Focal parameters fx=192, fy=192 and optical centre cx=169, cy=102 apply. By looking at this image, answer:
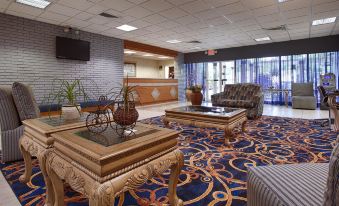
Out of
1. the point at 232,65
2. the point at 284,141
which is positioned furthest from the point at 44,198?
the point at 232,65

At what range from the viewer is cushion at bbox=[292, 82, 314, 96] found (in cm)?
766

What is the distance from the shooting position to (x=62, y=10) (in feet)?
16.0

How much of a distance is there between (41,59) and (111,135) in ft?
18.6

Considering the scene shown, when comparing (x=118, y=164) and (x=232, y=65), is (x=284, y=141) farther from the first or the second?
(x=232, y=65)

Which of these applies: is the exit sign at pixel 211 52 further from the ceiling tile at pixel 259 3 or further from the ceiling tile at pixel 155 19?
the ceiling tile at pixel 259 3

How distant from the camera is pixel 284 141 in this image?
3.32 metres

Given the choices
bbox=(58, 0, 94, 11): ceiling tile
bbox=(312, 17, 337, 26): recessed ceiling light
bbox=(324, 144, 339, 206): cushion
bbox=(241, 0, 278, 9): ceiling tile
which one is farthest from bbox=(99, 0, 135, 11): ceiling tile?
bbox=(312, 17, 337, 26): recessed ceiling light

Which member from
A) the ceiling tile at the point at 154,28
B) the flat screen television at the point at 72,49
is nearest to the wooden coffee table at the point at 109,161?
the ceiling tile at the point at 154,28

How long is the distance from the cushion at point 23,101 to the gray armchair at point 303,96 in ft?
27.3

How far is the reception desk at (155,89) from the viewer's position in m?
8.57

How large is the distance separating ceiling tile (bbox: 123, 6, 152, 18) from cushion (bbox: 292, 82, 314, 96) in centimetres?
659

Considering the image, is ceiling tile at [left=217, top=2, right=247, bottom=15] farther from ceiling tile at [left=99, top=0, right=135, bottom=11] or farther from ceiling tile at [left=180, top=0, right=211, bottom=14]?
ceiling tile at [left=99, top=0, right=135, bottom=11]

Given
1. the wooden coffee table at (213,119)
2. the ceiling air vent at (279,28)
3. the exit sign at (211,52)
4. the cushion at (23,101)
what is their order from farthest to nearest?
1. the exit sign at (211,52)
2. the ceiling air vent at (279,28)
3. the wooden coffee table at (213,119)
4. the cushion at (23,101)

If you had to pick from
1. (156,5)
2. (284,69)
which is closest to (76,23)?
(156,5)
